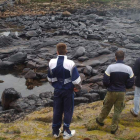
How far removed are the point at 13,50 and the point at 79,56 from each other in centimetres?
653

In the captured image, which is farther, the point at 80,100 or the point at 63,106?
the point at 80,100

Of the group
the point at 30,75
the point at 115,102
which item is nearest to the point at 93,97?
the point at 115,102

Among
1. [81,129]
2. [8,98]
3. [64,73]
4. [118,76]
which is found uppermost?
[64,73]

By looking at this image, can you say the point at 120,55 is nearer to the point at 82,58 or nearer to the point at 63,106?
the point at 63,106

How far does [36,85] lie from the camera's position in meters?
13.5

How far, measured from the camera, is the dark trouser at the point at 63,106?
206 inches

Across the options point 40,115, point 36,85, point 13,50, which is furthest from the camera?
point 13,50

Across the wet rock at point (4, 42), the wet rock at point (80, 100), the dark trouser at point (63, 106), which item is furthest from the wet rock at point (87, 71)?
the wet rock at point (4, 42)

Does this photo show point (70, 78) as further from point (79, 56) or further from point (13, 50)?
point (13, 50)

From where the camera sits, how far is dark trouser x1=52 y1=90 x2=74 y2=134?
17.2 feet

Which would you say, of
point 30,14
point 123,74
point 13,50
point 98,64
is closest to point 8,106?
point 123,74

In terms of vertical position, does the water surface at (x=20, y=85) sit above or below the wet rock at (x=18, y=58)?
below

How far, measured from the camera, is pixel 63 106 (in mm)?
5473

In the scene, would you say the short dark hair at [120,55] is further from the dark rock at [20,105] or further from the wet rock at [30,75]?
the wet rock at [30,75]
